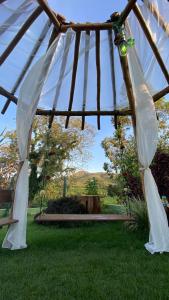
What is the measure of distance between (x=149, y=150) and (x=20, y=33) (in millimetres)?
2344

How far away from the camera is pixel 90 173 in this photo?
11.4 metres

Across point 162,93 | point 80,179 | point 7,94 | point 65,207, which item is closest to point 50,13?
point 7,94

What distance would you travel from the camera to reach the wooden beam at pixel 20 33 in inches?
134

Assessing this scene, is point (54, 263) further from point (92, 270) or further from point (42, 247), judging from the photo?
point (42, 247)

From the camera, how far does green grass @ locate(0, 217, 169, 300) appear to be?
1.95m

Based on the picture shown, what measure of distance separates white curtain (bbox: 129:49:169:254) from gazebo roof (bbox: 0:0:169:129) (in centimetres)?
36

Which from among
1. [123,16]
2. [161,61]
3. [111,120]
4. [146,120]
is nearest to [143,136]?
[146,120]

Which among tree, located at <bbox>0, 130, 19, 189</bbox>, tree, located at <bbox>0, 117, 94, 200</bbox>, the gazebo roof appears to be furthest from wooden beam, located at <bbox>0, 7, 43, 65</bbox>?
tree, located at <bbox>0, 130, 19, 189</bbox>

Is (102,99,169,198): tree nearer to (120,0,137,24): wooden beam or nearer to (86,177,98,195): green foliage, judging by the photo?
(86,177,98,195): green foliage

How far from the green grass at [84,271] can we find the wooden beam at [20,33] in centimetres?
266

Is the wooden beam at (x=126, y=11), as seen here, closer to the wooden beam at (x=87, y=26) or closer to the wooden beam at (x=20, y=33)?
the wooden beam at (x=87, y=26)

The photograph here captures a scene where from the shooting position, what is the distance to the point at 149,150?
3465mm

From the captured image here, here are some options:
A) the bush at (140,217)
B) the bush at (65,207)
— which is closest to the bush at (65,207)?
the bush at (65,207)

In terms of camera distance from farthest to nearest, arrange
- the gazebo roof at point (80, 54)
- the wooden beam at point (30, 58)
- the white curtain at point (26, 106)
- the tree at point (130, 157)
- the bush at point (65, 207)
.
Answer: the bush at point (65, 207) < the tree at point (130, 157) < the wooden beam at point (30, 58) < the white curtain at point (26, 106) < the gazebo roof at point (80, 54)
